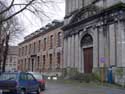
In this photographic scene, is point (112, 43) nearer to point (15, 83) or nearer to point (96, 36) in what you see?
point (96, 36)

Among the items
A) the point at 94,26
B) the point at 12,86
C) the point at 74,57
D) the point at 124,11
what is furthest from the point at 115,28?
the point at 12,86

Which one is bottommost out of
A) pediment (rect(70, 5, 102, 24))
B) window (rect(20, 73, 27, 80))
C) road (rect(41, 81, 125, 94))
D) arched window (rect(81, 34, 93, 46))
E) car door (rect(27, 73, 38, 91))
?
road (rect(41, 81, 125, 94))

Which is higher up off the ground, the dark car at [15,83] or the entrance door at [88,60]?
the entrance door at [88,60]

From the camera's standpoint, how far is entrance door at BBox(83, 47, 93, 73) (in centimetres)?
3553

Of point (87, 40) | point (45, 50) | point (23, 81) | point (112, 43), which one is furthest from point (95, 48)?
point (45, 50)

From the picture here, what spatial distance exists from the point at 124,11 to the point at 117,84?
7489 mm

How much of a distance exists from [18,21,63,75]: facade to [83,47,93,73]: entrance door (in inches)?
454

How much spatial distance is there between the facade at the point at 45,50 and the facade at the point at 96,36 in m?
7.89

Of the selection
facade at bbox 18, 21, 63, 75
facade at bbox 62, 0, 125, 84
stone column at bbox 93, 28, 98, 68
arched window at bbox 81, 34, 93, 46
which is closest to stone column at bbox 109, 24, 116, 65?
facade at bbox 62, 0, 125, 84

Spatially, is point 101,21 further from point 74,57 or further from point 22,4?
point 22,4

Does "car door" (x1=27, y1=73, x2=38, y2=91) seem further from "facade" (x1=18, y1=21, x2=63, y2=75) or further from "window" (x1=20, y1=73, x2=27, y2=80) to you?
"facade" (x1=18, y1=21, x2=63, y2=75)

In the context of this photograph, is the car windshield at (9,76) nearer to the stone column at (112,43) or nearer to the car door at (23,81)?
the car door at (23,81)

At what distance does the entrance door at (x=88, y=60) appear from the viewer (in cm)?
3553

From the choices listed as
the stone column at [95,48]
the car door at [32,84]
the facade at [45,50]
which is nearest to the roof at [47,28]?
the facade at [45,50]
